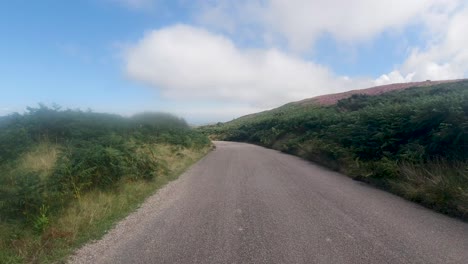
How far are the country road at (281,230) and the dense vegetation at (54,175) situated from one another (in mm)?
1127

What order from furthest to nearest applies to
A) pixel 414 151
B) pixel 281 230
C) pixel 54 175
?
1. pixel 414 151
2. pixel 54 175
3. pixel 281 230

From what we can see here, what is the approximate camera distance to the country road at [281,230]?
5281mm

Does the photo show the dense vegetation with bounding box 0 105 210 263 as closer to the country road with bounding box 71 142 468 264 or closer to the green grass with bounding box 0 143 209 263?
the green grass with bounding box 0 143 209 263

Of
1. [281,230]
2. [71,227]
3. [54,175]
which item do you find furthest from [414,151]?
[54,175]

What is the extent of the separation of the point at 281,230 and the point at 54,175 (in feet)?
21.5

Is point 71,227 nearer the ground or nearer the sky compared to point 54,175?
nearer the ground

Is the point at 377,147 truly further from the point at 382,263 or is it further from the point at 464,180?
the point at 382,263

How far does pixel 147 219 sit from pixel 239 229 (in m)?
2.33

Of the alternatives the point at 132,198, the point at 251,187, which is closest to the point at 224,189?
the point at 251,187

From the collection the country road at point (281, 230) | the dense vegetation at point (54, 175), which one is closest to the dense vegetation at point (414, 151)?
the country road at point (281, 230)

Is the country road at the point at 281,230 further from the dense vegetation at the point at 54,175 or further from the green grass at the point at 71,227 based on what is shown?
the dense vegetation at the point at 54,175

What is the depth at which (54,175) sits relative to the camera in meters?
9.17

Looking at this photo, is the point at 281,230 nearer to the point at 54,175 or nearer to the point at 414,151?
the point at 54,175

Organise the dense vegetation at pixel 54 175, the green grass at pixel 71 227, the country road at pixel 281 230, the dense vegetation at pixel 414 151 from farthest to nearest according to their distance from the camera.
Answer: the dense vegetation at pixel 414 151 → the dense vegetation at pixel 54 175 → the green grass at pixel 71 227 → the country road at pixel 281 230
